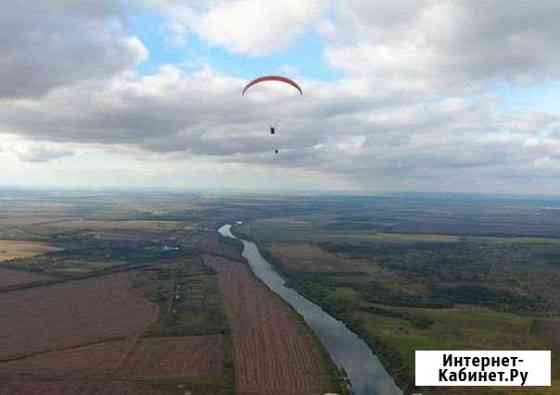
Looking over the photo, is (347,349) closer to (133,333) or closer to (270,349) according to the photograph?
(270,349)

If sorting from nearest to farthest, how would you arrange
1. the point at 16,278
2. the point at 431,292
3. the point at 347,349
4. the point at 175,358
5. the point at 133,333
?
the point at 175,358 < the point at 347,349 < the point at 133,333 < the point at 431,292 < the point at 16,278

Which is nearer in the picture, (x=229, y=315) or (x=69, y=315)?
(x=69, y=315)

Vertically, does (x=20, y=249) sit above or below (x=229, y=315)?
above

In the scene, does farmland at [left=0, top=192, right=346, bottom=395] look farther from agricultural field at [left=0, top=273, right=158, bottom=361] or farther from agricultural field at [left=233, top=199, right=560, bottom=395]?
agricultural field at [left=233, top=199, right=560, bottom=395]

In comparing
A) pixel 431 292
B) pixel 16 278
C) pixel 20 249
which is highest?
pixel 20 249

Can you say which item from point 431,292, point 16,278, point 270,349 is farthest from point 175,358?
point 16,278

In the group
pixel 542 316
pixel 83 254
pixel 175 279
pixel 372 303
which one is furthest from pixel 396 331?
pixel 83 254

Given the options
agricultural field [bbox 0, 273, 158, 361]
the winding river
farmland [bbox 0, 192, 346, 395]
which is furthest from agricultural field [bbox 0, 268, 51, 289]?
the winding river

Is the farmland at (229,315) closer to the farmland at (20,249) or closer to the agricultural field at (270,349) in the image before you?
the agricultural field at (270,349)
